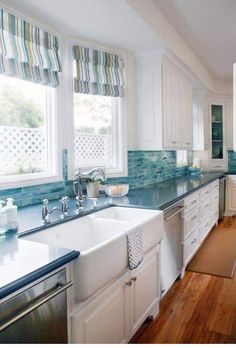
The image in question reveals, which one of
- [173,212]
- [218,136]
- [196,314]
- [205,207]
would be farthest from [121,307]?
[218,136]

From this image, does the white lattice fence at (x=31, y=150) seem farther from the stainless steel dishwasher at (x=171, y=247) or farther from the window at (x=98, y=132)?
the stainless steel dishwasher at (x=171, y=247)

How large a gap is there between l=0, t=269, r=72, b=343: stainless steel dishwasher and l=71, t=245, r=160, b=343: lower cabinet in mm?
114

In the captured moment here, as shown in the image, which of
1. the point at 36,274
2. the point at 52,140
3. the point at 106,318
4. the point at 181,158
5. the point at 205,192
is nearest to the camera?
the point at 36,274

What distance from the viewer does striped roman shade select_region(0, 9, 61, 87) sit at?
192 centimetres

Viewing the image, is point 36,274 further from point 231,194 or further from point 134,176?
point 231,194

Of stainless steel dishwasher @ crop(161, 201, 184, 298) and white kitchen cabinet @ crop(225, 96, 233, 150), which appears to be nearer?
stainless steel dishwasher @ crop(161, 201, 184, 298)

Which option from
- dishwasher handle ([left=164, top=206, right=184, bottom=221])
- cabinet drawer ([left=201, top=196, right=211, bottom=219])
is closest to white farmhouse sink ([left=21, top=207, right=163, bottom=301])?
dishwasher handle ([left=164, top=206, right=184, bottom=221])

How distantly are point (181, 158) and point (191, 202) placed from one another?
2013mm

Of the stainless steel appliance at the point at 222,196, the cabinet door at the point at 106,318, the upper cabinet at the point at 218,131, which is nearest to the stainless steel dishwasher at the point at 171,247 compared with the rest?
the cabinet door at the point at 106,318

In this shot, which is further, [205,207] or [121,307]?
[205,207]

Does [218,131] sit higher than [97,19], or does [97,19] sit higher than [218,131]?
[97,19]

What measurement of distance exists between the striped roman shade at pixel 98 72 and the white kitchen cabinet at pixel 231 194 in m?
3.36

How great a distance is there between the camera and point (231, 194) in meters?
5.49

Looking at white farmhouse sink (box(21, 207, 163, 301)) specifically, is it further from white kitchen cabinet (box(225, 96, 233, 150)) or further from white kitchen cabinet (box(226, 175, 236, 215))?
white kitchen cabinet (box(225, 96, 233, 150))
